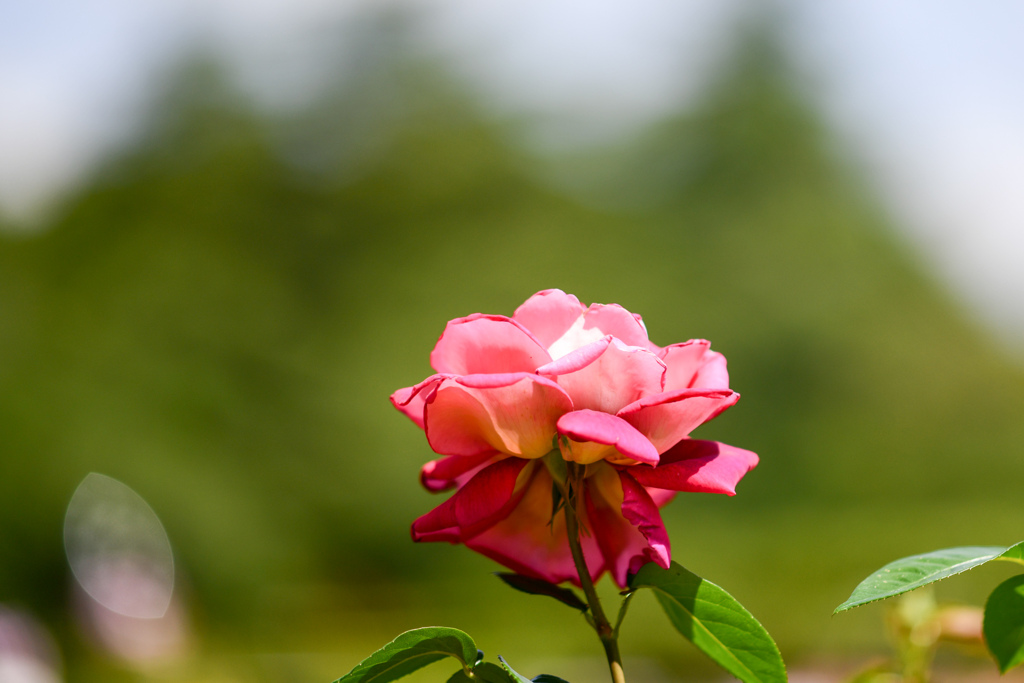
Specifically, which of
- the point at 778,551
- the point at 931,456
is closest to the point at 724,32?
the point at 931,456

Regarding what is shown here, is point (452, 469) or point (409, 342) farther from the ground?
point (409, 342)

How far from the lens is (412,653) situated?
221 millimetres

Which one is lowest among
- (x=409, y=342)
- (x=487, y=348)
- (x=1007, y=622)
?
(x=1007, y=622)

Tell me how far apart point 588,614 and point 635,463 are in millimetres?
50

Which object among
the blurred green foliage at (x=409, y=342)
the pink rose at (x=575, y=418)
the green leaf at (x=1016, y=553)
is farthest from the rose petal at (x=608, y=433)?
the blurred green foliage at (x=409, y=342)

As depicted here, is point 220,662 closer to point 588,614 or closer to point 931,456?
point 588,614

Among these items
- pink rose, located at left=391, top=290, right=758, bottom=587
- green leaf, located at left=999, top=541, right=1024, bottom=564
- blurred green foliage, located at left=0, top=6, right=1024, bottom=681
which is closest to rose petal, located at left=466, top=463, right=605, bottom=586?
pink rose, located at left=391, top=290, right=758, bottom=587

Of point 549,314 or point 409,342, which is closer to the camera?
point 549,314

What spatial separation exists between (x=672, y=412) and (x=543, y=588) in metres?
0.08

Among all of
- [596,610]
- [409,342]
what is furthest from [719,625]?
[409,342]

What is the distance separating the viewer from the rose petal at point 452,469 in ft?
0.83

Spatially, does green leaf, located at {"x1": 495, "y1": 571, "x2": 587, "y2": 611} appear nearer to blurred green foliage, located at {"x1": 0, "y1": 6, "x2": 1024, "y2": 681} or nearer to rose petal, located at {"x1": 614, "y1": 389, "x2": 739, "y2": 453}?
rose petal, located at {"x1": 614, "y1": 389, "x2": 739, "y2": 453}

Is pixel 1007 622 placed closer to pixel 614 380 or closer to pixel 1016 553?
pixel 1016 553

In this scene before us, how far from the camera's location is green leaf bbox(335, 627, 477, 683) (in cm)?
21
